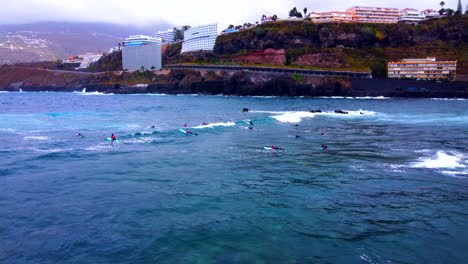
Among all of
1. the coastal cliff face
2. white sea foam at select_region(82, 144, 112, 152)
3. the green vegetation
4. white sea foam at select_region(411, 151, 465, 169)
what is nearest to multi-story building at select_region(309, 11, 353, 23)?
the green vegetation

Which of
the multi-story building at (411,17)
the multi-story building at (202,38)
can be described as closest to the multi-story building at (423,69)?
the multi-story building at (411,17)

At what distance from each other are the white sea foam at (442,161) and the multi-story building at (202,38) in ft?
418

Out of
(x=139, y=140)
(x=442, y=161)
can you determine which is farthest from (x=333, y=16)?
(x=442, y=161)

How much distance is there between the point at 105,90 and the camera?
132 meters

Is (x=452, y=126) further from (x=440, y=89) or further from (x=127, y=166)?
(x=440, y=89)

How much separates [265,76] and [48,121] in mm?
73881

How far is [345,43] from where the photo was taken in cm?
12256

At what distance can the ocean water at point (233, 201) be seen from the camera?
11062 mm

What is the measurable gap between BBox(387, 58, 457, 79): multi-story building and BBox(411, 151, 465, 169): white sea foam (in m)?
87.4

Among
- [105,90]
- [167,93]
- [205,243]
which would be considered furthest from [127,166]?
[105,90]

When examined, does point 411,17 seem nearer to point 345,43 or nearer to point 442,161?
point 345,43

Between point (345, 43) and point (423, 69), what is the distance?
30222 millimetres

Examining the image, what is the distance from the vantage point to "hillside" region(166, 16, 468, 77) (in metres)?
116

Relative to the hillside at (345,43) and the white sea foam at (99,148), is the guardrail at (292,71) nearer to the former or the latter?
the hillside at (345,43)
